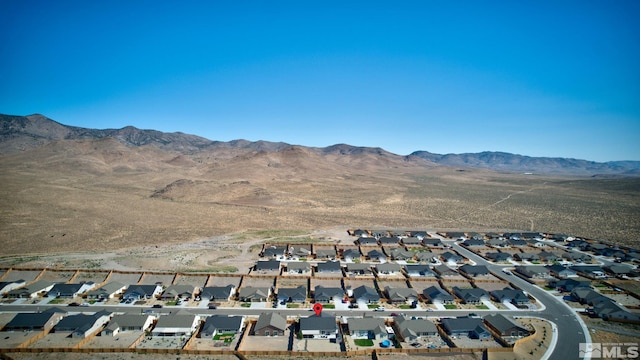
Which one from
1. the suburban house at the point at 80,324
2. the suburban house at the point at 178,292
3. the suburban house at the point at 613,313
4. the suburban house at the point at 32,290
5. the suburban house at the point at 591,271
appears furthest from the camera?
the suburban house at the point at 591,271

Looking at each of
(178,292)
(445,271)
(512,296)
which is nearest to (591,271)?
(512,296)

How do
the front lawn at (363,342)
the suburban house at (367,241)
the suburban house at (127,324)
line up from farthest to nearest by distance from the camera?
the suburban house at (367,241)
the suburban house at (127,324)
the front lawn at (363,342)

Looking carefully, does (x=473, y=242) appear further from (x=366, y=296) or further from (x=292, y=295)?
(x=292, y=295)

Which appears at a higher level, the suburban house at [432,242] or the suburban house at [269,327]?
the suburban house at [432,242]

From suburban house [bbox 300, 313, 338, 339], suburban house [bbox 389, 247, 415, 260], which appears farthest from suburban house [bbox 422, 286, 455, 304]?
suburban house [bbox 300, 313, 338, 339]

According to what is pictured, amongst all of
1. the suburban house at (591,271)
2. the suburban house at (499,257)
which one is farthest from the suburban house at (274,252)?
the suburban house at (591,271)

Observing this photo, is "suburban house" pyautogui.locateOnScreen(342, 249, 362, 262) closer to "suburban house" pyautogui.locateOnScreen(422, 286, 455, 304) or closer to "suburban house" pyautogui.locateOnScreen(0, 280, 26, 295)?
"suburban house" pyautogui.locateOnScreen(422, 286, 455, 304)

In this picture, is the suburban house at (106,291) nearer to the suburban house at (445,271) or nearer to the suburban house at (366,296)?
the suburban house at (366,296)
